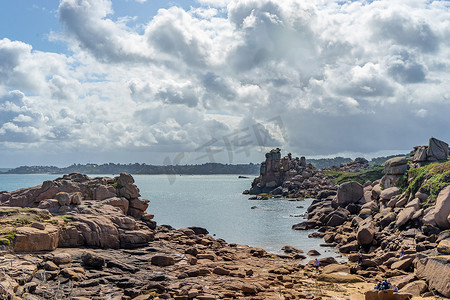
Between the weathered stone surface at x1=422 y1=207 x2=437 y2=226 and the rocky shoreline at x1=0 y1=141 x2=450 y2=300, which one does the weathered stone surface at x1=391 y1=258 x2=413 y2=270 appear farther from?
the weathered stone surface at x1=422 y1=207 x2=437 y2=226

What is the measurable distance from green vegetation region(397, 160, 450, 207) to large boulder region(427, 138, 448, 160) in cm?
298

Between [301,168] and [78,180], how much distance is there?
116m

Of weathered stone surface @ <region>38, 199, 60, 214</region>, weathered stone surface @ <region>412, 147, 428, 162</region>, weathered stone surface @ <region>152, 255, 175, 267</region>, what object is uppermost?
weathered stone surface @ <region>412, 147, 428, 162</region>

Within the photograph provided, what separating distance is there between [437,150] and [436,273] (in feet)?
93.0

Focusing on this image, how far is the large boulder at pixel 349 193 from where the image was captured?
56406 millimetres

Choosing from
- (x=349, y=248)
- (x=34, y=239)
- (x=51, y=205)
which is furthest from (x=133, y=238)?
(x=349, y=248)

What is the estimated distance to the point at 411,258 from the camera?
1052 inches

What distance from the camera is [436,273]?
21125 millimetres

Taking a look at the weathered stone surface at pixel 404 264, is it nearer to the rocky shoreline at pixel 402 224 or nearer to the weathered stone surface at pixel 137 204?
the rocky shoreline at pixel 402 224

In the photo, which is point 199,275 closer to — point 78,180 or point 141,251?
point 141,251

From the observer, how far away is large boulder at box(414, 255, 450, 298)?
784 inches

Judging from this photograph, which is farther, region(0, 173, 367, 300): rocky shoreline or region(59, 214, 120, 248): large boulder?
region(59, 214, 120, 248): large boulder

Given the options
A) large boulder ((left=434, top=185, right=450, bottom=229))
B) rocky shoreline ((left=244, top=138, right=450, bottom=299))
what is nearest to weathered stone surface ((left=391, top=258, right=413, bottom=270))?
rocky shoreline ((left=244, top=138, right=450, bottom=299))

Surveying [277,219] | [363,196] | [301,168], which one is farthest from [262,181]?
[363,196]
